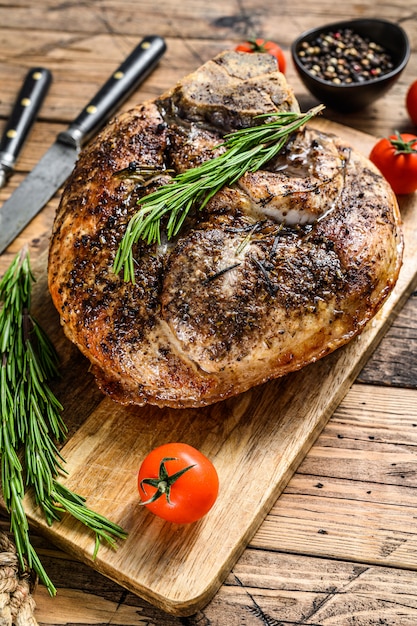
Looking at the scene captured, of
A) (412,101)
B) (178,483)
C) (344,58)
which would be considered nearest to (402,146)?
(412,101)

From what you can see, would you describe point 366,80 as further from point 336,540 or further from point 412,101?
point 336,540

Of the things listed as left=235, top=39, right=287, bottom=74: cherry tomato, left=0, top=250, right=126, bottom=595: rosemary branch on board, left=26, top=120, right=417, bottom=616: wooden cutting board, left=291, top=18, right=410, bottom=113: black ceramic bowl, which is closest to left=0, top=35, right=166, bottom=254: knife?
left=0, top=250, right=126, bottom=595: rosemary branch on board

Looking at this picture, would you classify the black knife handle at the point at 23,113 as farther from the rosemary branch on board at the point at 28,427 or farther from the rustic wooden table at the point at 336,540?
the rosemary branch on board at the point at 28,427

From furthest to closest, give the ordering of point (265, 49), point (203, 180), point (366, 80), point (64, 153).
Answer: point (265, 49) → point (366, 80) → point (64, 153) → point (203, 180)

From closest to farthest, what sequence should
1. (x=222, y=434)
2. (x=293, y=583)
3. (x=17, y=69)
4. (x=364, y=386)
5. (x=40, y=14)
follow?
(x=293, y=583) → (x=222, y=434) → (x=364, y=386) → (x=17, y=69) → (x=40, y=14)

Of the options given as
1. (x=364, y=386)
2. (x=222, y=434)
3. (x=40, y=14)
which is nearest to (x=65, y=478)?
(x=222, y=434)

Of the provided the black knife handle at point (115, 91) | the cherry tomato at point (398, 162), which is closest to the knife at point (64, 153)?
the black knife handle at point (115, 91)

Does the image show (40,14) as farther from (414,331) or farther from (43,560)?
Result: (43,560)
